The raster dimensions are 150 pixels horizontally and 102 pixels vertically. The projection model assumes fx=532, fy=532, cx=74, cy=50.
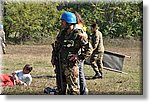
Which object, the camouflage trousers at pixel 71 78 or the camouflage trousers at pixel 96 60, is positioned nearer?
the camouflage trousers at pixel 71 78

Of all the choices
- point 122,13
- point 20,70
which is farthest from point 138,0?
point 20,70

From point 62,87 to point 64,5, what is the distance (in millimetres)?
950

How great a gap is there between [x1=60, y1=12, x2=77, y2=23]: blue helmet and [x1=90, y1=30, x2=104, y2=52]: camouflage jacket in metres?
0.29

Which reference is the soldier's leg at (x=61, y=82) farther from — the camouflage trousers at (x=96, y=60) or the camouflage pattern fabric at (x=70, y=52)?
the camouflage trousers at (x=96, y=60)

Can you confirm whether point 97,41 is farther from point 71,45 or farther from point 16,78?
point 16,78

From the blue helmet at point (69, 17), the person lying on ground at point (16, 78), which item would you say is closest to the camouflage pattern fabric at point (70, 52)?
the blue helmet at point (69, 17)

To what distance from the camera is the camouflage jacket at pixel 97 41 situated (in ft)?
20.2

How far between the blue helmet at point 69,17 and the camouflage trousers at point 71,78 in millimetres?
504

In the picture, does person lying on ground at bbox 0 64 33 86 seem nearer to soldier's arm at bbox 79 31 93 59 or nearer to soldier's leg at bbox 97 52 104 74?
soldier's arm at bbox 79 31 93 59

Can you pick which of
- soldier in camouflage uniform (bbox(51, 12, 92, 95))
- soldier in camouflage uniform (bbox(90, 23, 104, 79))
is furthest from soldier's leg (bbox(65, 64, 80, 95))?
soldier in camouflage uniform (bbox(90, 23, 104, 79))

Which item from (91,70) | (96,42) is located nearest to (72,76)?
(91,70)

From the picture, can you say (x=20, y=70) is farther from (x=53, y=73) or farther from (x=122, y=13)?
(x=122, y=13)

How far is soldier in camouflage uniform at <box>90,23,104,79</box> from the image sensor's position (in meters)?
6.16

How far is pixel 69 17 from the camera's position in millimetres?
6098
